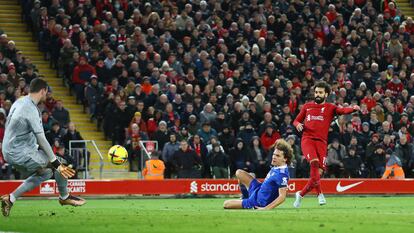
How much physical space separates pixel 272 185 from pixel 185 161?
12090mm

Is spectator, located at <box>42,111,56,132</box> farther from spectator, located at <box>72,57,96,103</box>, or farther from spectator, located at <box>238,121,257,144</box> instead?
spectator, located at <box>238,121,257,144</box>

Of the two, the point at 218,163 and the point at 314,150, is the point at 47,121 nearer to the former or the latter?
the point at 218,163

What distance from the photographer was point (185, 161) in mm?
28938

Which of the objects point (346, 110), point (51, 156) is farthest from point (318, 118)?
point (51, 156)

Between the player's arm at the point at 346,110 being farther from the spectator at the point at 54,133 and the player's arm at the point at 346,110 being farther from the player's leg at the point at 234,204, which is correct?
the spectator at the point at 54,133

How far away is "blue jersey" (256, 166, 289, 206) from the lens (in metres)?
16.9

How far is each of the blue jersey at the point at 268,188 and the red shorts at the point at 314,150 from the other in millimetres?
3189

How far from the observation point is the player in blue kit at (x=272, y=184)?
16891mm

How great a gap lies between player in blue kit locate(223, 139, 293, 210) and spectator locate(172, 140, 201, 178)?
11529 mm

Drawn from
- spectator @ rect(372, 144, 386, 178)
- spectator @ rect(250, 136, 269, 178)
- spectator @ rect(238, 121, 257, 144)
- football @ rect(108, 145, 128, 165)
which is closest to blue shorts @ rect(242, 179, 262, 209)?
football @ rect(108, 145, 128, 165)

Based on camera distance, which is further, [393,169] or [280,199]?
[393,169]

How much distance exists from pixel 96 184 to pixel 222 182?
319 centimetres

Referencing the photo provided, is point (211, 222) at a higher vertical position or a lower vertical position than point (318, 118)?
lower

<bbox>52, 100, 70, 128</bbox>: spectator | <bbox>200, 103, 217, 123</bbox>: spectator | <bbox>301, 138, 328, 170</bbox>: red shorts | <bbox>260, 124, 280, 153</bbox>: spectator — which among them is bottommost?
<bbox>260, 124, 280, 153</bbox>: spectator
